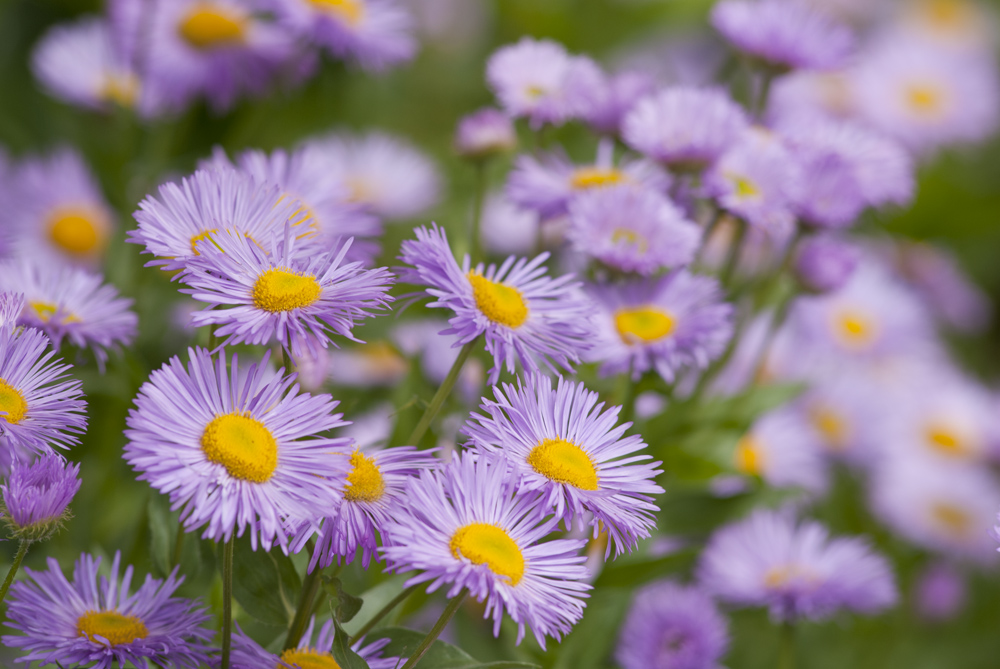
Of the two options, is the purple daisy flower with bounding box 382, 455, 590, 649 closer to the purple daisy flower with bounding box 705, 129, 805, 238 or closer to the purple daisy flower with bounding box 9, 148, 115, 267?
the purple daisy flower with bounding box 705, 129, 805, 238

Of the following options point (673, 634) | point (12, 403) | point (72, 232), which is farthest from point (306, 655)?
point (72, 232)

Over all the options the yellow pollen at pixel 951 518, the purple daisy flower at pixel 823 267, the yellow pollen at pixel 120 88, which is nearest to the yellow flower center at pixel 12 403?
Result: the purple daisy flower at pixel 823 267

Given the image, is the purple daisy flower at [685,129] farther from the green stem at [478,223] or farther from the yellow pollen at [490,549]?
the yellow pollen at [490,549]

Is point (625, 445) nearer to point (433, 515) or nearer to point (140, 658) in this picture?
point (433, 515)

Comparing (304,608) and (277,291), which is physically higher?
(277,291)

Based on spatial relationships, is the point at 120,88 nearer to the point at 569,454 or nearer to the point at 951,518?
the point at 569,454

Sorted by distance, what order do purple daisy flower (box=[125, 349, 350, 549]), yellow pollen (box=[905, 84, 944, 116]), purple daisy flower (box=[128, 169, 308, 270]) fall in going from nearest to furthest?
purple daisy flower (box=[125, 349, 350, 549])
purple daisy flower (box=[128, 169, 308, 270])
yellow pollen (box=[905, 84, 944, 116])

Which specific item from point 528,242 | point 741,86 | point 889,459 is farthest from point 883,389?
point 528,242

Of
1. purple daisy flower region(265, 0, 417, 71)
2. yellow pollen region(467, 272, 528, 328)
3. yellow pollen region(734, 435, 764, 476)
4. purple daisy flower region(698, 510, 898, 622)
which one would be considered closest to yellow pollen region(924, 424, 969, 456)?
yellow pollen region(734, 435, 764, 476)
